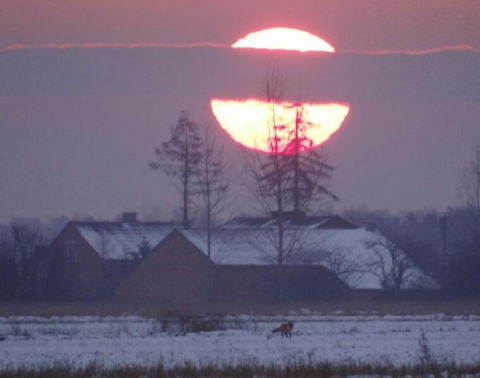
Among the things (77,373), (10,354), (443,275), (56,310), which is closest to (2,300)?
(56,310)

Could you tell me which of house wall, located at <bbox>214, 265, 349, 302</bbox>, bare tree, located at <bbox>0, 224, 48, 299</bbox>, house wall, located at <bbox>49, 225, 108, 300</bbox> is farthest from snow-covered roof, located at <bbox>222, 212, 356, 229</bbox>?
bare tree, located at <bbox>0, 224, 48, 299</bbox>

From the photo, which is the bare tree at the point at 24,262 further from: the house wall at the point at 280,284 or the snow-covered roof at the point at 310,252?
the house wall at the point at 280,284

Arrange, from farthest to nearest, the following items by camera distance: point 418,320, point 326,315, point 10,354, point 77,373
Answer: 1. point 326,315
2. point 418,320
3. point 10,354
4. point 77,373

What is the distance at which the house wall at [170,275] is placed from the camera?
63.1 meters

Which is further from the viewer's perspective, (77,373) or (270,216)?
(270,216)

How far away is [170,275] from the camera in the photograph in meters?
64.3

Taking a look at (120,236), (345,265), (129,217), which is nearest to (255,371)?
(345,265)

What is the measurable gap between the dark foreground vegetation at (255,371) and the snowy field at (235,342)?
120 cm

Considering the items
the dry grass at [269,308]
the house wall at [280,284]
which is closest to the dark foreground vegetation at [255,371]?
the dry grass at [269,308]

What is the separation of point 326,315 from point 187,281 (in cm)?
1965

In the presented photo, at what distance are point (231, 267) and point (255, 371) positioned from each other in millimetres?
39014

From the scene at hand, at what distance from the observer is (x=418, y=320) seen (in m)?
40.3

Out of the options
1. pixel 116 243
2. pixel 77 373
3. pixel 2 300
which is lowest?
pixel 77 373

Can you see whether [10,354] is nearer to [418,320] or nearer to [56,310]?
[418,320]
